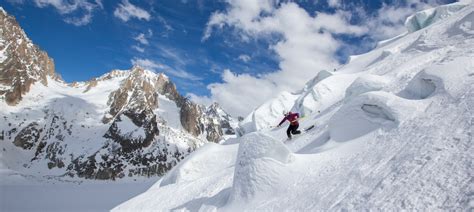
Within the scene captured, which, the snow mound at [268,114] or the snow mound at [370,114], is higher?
the snow mound at [268,114]

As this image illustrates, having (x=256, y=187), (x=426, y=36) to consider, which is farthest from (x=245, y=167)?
(x=426, y=36)

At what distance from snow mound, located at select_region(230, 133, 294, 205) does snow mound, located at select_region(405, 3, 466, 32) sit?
42103 mm

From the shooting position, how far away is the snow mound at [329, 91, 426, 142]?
15594 mm

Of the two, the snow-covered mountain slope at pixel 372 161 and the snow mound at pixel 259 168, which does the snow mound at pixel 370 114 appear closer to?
the snow-covered mountain slope at pixel 372 161

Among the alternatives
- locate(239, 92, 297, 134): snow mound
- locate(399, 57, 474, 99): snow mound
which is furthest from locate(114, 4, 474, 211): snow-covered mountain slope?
locate(239, 92, 297, 134): snow mound

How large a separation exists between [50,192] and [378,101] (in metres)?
183

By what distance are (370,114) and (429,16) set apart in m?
39.9

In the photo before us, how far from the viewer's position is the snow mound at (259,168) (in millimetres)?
15095

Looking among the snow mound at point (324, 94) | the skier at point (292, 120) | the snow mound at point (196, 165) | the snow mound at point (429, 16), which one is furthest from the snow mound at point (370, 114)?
the snow mound at point (429, 16)

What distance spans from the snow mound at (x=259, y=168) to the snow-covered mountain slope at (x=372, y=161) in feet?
0.15

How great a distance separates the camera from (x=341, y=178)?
43.2ft

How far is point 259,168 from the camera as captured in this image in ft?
51.0

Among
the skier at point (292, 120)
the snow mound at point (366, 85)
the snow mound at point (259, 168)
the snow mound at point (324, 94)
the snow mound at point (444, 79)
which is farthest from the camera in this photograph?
the snow mound at point (324, 94)

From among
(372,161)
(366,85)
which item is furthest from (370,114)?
(366,85)
